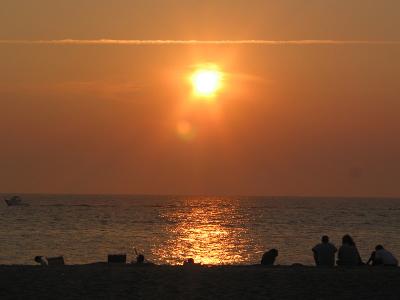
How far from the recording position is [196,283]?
65.7 feet

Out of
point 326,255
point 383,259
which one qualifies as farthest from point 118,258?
point 383,259

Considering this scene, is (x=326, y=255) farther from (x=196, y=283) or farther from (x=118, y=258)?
(x=118, y=258)

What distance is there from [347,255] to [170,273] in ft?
18.5

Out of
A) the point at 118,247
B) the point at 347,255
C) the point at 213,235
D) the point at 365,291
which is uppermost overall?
the point at 213,235

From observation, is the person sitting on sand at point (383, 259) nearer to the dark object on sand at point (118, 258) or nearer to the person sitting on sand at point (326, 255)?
the person sitting on sand at point (326, 255)

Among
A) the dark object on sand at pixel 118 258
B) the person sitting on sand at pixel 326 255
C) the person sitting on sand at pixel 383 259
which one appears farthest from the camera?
the dark object on sand at pixel 118 258

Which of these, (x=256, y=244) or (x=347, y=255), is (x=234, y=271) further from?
(x=256, y=244)

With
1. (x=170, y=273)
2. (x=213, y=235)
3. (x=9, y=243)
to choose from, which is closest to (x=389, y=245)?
(x=213, y=235)

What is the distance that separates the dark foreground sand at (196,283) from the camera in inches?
733

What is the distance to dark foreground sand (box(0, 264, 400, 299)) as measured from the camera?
18.6 meters

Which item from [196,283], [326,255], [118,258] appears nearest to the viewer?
[196,283]

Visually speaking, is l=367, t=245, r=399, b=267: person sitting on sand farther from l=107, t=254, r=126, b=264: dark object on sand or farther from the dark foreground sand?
l=107, t=254, r=126, b=264: dark object on sand

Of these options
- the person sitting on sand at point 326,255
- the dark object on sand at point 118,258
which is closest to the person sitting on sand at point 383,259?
the person sitting on sand at point 326,255

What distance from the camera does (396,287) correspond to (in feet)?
63.9
